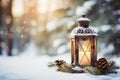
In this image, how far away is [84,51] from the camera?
1.71m

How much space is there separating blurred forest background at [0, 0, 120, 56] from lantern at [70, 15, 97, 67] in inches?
6.7

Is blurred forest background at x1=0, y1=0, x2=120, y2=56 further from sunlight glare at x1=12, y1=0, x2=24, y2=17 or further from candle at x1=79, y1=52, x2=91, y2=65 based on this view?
candle at x1=79, y1=52, x2=91, y2=65

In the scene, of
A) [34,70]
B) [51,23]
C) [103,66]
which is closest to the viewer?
[103,66]

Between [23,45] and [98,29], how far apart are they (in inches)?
20.2

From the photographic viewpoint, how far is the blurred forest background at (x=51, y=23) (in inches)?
74.2

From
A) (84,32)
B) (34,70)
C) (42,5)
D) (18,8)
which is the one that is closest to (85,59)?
(84,32)

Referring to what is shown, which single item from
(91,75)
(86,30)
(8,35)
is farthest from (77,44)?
(8,35)

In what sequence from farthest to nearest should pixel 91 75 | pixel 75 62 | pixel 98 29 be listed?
1. pixel 98 29
2. pixel 75 62
3. pixel 91 75

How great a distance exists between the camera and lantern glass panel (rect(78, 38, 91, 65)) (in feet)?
5.61

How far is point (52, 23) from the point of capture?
192 centimetres

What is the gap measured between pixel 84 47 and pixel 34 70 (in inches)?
13.5

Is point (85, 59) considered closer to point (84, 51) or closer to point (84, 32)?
point (84, 51)

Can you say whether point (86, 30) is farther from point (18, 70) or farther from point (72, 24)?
point (18, 70)

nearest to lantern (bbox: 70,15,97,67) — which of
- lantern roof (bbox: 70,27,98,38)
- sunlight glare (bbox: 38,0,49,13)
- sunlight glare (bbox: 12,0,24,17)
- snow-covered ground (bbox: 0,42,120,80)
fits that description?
lantern roof (bbox: 70,27,98,38)
